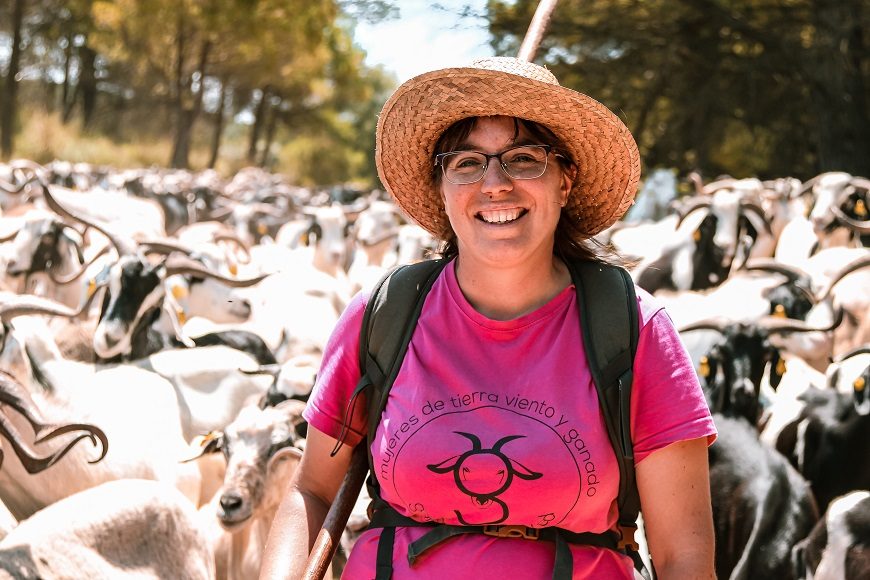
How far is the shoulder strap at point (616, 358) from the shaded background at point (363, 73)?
0.80m

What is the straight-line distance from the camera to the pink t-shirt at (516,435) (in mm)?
2002

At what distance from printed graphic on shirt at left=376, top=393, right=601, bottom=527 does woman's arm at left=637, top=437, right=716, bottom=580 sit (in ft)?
0.38

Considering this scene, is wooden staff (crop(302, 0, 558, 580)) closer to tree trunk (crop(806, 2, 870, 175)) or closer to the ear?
the ear

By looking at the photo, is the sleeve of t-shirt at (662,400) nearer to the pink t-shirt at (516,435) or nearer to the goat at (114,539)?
the pink t-shirt at (516,435)

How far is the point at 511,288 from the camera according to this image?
2223mm

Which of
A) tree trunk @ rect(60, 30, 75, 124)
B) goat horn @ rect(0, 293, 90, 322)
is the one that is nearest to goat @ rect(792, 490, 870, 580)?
goat horn @ rect(0, 293, 90, 322)

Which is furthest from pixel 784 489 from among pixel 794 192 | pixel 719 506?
pixel 794 192

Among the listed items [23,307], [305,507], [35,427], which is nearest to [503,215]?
[305,507]

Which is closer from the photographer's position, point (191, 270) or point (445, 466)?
point (445, 466)

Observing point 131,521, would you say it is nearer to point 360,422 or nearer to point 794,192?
point 360,422

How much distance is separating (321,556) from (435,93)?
3.26 ft

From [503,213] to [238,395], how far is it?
146 inches

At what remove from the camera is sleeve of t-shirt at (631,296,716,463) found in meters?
1.99

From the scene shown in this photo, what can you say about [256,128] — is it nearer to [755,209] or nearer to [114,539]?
[755,209]
